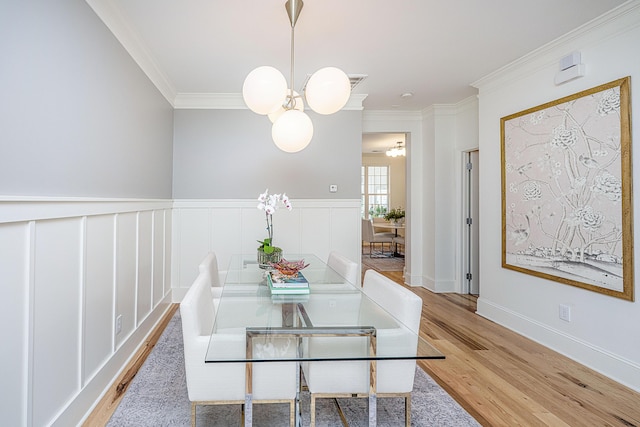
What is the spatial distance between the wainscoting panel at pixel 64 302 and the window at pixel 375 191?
773 cm

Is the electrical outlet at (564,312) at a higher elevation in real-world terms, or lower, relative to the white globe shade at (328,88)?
lower

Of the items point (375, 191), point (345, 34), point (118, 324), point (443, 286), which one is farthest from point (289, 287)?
point (375, 191)

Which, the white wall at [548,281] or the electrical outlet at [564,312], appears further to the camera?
the electrical outlet at [564,312]

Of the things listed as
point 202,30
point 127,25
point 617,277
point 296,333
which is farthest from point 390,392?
point 127,25

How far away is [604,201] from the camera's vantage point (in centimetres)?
243

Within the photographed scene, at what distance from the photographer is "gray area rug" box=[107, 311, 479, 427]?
1829mm

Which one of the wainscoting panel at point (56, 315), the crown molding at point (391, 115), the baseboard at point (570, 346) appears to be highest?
the crown molding at point (391, 115)

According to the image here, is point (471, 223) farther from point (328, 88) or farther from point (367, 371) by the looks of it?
point (367, 371)

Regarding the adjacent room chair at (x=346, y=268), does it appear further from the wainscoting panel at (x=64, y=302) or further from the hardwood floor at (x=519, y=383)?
the wainscoting panel at (x=64, y=302)

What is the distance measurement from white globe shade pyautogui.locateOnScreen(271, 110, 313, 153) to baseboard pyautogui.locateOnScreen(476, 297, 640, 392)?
2.58 m

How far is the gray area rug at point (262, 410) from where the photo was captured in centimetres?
183

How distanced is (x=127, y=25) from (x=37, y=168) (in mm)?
1533

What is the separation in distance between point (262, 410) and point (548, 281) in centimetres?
255

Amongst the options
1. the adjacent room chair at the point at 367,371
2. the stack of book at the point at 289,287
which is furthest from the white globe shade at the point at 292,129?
the adjacent room chair at the point at 367,371
